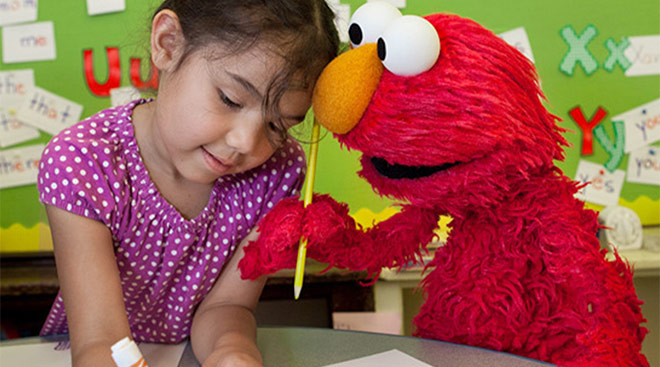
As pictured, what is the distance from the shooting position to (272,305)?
1406 millimetres

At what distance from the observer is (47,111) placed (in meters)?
1.23

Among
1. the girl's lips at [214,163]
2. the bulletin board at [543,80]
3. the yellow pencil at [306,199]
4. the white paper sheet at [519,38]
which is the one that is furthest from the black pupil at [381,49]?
the white paper sheet at [519,38]

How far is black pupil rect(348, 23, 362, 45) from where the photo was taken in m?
0.52

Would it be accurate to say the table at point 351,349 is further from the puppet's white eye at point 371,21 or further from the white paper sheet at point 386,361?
the puppet's white eye at point 371,21

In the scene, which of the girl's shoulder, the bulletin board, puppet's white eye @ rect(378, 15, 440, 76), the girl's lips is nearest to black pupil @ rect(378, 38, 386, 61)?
puppet's white eye @ rect(378, 15, 440, 76)

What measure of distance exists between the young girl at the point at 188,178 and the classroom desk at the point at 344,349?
26mm

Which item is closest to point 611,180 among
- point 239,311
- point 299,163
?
point 299,163

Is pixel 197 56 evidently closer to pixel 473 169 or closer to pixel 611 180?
pixel 473 169

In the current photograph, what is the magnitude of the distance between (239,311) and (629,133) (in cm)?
95

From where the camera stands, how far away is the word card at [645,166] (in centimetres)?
121

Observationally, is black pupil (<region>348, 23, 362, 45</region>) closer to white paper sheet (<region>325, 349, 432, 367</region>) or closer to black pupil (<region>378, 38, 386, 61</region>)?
black pupil (<region>378, 38, 386, 61</region>)

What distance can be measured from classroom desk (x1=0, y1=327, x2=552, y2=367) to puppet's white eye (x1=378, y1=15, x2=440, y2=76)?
10.2 inches

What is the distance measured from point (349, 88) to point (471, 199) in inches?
5.7

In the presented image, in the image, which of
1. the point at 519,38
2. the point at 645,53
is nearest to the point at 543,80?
the point at 519,38
